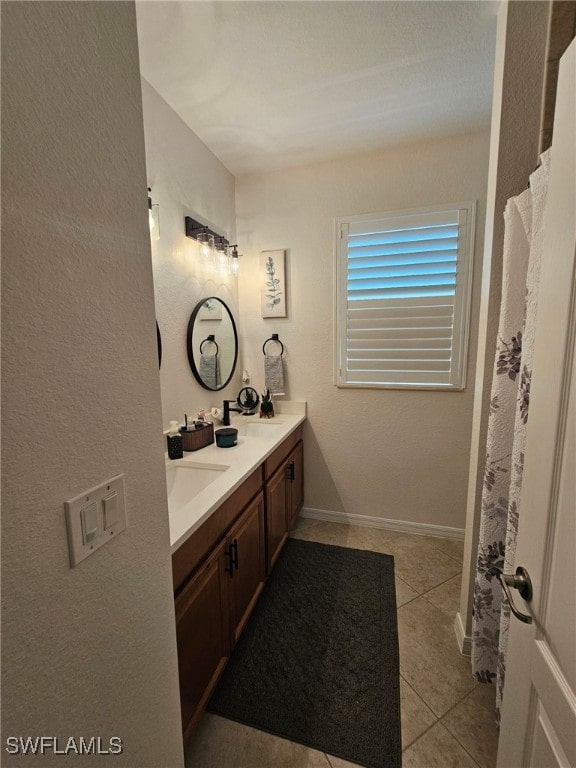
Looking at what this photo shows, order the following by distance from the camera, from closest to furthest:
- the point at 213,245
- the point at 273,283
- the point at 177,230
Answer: the point at 177,230
the point at 213,245
the point at 273,283

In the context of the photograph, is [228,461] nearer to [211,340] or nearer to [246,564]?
[246,564]

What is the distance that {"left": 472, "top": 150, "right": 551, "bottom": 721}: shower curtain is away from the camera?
95 centimetres

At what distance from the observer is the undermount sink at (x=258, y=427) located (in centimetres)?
227

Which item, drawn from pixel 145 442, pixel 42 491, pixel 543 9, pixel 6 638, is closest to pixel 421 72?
pixel 543 9

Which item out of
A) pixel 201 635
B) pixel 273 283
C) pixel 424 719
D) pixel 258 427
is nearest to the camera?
pixel 201 635

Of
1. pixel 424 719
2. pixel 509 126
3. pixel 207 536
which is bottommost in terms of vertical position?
pixel 424 719

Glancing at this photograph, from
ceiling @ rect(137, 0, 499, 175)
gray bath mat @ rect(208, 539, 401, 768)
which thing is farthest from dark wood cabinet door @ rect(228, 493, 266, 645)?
ceiling @ rect(137, 0, 499, 175)

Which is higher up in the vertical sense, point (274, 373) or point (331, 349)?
point (331, 349)

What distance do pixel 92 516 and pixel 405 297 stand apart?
2224mm

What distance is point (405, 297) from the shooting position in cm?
225

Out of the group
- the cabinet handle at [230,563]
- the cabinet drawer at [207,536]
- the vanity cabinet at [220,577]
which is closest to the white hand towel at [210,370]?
the vanity cabinet at [220,577]

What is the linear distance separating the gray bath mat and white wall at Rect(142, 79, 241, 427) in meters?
1.22

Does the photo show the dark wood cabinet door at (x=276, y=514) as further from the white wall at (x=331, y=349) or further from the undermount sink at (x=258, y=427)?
the white wall at (x=331, y=349)

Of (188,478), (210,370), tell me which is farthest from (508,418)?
(210,370)
